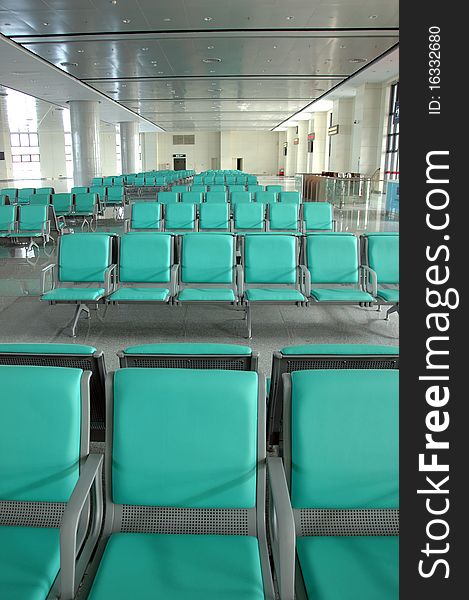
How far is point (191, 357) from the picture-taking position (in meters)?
2.27

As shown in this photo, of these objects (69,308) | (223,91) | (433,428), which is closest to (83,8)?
(69,308)

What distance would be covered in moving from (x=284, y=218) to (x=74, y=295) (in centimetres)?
401

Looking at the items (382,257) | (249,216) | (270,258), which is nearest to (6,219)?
(249,216)

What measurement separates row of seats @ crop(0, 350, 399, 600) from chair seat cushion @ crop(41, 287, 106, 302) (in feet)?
10.3

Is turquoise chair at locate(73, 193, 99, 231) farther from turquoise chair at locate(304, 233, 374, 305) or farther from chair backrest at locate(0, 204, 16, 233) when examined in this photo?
turquoise chair at locate(304, 233, 374, 305)

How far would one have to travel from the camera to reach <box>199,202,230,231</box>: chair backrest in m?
7.96

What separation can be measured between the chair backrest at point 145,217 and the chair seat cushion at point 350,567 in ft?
21.4

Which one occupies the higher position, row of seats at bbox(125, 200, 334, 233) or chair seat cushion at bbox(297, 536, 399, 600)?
row of seats at bbox(125, 200, 334, 233)

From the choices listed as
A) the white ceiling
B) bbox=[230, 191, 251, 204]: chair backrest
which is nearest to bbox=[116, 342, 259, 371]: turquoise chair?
bbox=[230, 191, 251, 204]: chair backrest

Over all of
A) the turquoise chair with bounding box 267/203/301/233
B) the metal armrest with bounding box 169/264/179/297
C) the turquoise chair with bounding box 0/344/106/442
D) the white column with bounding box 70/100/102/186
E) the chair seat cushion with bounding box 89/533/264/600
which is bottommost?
the chair seat cushion with bounding box 89/533/264/600

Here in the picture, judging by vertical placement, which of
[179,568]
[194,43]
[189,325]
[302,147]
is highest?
[194,43]

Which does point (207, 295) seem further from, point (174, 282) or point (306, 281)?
point (306, 281)

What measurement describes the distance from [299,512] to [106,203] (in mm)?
12690

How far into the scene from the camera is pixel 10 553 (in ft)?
5.49
